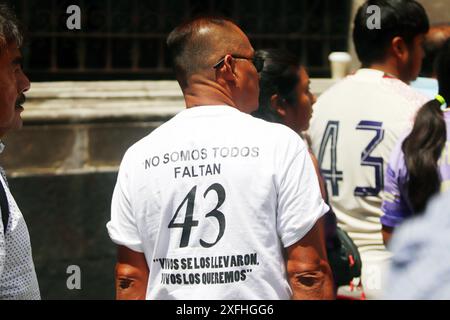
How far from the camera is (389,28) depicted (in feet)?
14.6

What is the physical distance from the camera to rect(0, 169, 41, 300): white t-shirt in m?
2.88

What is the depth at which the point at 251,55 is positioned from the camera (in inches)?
125

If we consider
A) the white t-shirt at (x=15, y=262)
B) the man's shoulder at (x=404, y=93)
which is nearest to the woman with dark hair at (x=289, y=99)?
the man's shoulder at (x=404, y=93)

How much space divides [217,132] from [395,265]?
4.04 ft

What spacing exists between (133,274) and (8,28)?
0.94 m

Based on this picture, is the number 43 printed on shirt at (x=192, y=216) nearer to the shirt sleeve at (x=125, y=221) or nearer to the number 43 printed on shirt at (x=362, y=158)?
the shirt sleeve at (x=125, y=221)

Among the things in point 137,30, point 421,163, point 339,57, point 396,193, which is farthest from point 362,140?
point 137,30

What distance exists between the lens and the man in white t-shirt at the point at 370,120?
161 inches

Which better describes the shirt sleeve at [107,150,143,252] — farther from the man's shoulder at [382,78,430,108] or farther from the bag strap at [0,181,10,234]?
the man's shoulder at [382,78,430,108]

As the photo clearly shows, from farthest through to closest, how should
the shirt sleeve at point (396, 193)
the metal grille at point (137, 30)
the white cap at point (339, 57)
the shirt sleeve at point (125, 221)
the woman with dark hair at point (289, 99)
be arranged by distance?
the white cap at point (339, 57) < the metal grille at point (137, 30) < the woman with dark hair at point (289, 99) < the shirt sleeve at point (396, 193) < the shirt sleeve at point (125, 221)

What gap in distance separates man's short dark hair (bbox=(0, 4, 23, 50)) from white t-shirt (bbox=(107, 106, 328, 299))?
0.65 metres

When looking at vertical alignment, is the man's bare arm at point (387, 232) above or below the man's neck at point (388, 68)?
below
